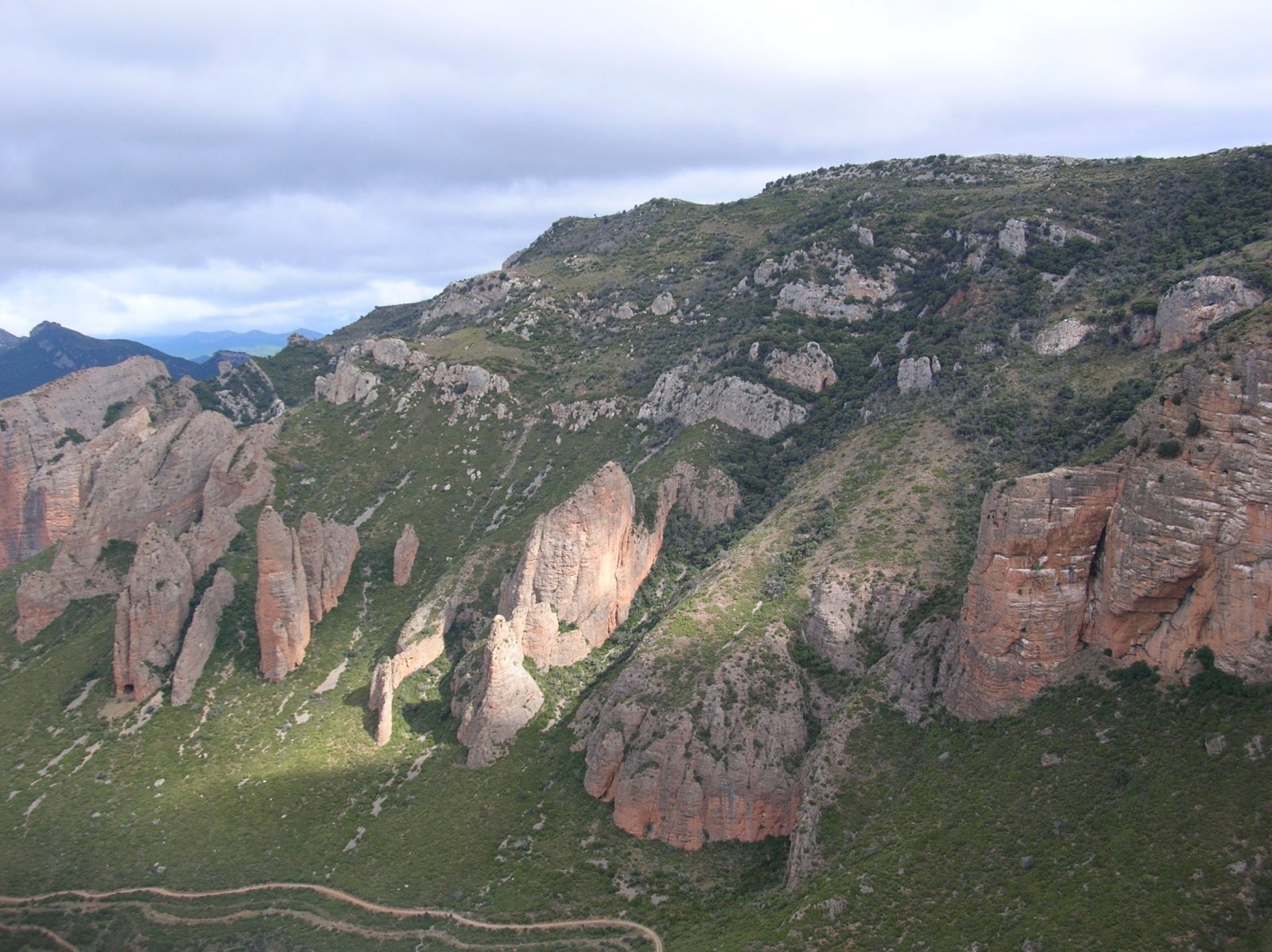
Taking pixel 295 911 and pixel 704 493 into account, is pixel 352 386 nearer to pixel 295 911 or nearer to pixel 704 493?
pixel 704 493

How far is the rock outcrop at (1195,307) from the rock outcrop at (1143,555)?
78.5 ft

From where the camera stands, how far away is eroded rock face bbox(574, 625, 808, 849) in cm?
6662

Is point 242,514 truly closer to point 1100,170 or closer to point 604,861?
point 604,861

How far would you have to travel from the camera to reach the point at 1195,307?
73.2 metres

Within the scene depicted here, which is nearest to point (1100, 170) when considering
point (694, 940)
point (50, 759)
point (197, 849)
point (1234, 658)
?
point (1234, 658)

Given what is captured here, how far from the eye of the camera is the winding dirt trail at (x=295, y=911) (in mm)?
61156

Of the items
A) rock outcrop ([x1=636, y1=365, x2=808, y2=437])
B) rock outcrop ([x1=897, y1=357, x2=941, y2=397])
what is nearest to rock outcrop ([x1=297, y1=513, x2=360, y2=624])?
rock outcrop ([x1=636, y1=365, x2=808, y2=437])

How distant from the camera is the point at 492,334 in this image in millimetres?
152750

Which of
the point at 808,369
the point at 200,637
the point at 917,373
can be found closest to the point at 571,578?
the point at 200,637

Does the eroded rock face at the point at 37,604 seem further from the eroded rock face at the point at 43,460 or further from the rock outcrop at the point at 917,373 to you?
the rock outcrop at the point at 917,373

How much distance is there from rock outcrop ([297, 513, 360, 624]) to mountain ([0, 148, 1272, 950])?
17.9 inches

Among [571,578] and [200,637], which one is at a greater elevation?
[571,578]

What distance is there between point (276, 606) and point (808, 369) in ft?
236

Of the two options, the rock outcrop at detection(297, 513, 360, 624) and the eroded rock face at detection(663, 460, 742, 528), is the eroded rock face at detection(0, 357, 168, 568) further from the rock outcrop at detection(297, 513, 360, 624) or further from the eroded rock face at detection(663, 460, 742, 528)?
the eroded rock face at detection(663, 460, 742, 528)
